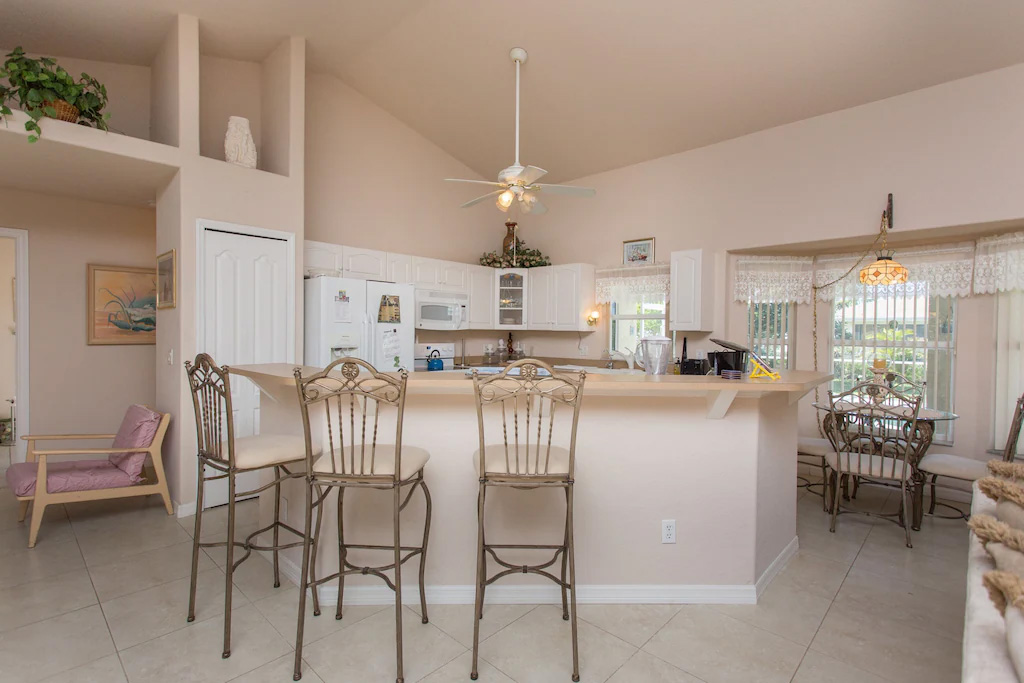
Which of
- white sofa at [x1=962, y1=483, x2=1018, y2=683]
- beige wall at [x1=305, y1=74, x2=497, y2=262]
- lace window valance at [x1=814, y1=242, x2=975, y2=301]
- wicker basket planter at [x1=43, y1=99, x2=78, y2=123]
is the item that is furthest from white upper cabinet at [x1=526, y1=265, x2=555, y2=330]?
white sofa at [x1=962, y1=483, x2=1018, y2=683]

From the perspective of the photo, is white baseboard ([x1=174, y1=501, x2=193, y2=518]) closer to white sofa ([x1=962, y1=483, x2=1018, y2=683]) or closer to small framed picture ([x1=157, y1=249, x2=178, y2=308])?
small framed picture ([x1=157, y1=249, x2=178, y2=308])

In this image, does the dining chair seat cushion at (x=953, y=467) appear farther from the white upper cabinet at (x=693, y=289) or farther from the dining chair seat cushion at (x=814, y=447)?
the white upper cabinet at (x=693, y=289)

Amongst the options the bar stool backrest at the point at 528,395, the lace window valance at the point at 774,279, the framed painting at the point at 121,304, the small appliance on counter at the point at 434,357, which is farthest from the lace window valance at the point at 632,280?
the framed painting at the point at 121,304

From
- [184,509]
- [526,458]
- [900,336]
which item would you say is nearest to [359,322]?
[184,509]

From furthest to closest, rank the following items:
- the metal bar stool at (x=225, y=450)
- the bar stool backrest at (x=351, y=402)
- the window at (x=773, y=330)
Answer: the window at (x=773, y=330) < the metal bar stool at (x=225, y=450) < the bar stool backrest at (x=351, y=402)

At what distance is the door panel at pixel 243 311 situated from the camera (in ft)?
12.1

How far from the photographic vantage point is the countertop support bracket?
2232mm

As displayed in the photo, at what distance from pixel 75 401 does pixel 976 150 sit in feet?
24.2

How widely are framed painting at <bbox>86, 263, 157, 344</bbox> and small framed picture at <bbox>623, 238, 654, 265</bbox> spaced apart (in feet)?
15.5

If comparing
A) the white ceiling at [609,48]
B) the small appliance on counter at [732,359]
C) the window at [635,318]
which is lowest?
the small appliance on counter at [732,359]

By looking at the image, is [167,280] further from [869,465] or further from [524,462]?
[869,465]

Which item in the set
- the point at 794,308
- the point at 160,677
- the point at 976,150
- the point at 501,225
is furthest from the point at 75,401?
the point at 976,150

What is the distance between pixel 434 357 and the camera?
563 cm

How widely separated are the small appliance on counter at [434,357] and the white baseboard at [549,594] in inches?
122
